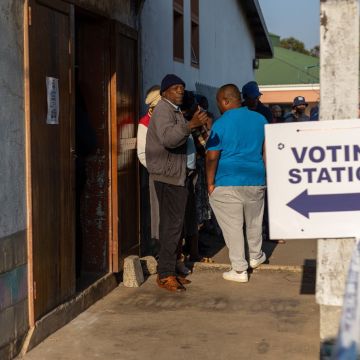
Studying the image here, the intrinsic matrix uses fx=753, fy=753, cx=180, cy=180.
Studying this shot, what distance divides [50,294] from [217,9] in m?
9.83

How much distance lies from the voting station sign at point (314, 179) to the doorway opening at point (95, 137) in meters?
3.05

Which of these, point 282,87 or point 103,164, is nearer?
point 103,164

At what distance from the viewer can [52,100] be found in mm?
5359

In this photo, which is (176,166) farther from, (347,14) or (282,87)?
(282,87)

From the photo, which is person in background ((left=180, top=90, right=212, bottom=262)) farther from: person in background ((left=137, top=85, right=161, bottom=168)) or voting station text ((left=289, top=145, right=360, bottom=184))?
voting station text ((left=289, top=145, right=360, bottom=184))

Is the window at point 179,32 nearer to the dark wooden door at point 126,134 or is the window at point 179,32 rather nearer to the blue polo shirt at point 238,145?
the dark wooden door at point 126,134

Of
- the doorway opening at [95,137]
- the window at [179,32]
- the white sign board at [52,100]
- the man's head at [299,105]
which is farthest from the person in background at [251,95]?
the white sign board at [52,100]

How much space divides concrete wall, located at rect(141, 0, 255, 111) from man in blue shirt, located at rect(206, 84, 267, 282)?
1641mm

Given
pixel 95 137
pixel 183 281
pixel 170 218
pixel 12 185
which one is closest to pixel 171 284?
pixel 183 281

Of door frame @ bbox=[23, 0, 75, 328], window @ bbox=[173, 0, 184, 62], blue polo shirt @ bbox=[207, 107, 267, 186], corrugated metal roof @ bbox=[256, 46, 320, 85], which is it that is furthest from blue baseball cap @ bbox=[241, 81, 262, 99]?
corrugated metal roof @ bbox=[256, 46, 320, 85]

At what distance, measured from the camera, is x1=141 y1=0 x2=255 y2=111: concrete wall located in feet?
29.0

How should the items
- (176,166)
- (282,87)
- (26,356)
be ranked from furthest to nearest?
(282,87)
(176,166)
(26,356)

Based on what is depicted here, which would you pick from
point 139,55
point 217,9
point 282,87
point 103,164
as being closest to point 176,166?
point 103,164

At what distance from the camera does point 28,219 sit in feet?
16.5
